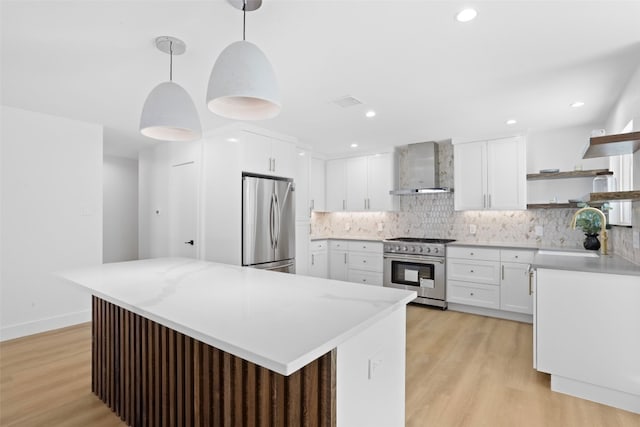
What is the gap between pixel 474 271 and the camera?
4246 mm

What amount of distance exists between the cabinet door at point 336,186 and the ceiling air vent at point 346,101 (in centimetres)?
264

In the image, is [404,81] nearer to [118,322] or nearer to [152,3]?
[152,3]

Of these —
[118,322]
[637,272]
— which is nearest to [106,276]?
[118,322]

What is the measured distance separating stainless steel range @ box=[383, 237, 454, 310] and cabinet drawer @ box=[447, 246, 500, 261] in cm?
13

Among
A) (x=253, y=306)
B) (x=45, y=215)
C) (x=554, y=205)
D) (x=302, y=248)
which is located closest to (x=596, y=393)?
(x=554, y=205)

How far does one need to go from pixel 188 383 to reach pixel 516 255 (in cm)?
391

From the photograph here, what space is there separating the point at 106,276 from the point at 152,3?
1591 millimetres

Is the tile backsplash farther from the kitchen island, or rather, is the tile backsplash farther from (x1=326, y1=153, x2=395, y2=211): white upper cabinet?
the kitchen island

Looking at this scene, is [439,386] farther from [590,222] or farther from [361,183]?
[361,183]

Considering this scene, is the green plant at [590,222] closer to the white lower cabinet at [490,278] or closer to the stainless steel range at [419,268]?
the white lower cabinet at [490,278]

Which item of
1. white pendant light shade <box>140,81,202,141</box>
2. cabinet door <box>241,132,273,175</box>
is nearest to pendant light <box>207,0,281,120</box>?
white pendant light shade <box>140,81,202,141</box>

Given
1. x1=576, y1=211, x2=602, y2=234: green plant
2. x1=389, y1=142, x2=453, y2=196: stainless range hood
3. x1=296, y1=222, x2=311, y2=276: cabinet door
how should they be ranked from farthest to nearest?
1. x1=389, y1=142, x2=453, y2=196: stainless range hood
2. x1=296, y1=222, x2=311, y2=276: cabinet door
3. x1=576, y1=211, x2=602, y2=234: green plant

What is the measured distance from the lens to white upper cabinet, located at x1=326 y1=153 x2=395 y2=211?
537cm

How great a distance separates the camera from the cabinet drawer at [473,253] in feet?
13.5
